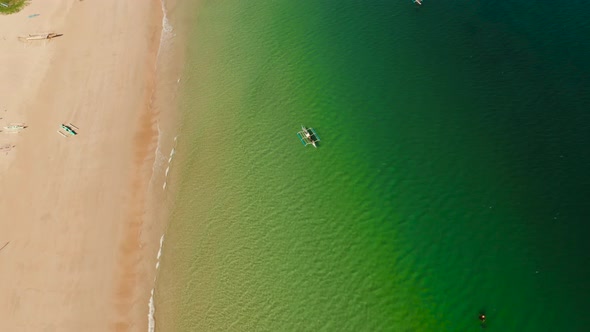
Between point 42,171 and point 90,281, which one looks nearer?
point 90,281

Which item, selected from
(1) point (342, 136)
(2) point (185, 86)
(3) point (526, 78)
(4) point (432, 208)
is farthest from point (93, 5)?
(3) point (526, 78)

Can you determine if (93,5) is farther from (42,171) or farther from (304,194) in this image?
(304,194)

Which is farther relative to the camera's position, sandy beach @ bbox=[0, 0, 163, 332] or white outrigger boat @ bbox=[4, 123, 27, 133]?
white outrigger boat @ bbox=[4, 123, 27, 133]

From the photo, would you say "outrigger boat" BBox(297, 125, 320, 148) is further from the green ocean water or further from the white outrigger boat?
the white outrigger boat

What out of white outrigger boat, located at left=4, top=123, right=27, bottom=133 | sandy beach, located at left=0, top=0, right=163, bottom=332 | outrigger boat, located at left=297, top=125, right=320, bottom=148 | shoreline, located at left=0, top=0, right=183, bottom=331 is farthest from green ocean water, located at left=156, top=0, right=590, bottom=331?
white outrigger boat, located at left=4, top=123, right=27, bottom=133

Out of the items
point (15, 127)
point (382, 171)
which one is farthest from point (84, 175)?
point (382, 171)

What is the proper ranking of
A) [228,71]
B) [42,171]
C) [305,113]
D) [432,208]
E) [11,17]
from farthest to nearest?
[11,17] < [228,71] < [305,113] < [42,171] < [432,208]
